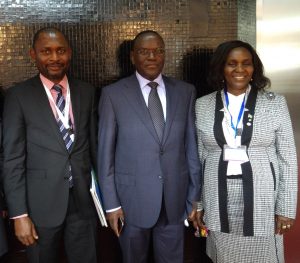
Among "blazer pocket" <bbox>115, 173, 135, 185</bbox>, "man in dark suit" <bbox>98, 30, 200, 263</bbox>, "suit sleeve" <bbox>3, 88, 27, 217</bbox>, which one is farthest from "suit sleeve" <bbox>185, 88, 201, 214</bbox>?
"suit sleeve" <bbox>3, 88, 27, 217</bbox>

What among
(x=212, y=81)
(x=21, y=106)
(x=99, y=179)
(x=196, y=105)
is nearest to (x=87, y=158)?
(x=99, y=179)

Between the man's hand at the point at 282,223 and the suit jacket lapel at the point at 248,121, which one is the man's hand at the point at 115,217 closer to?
the suit jacket lapel at the point at 248,121

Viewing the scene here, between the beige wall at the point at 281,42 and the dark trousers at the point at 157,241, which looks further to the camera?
the beige wall at the point at 281,42

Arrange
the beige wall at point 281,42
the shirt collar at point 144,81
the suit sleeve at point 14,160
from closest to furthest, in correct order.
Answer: the suit sleeve at point 14,160 → the shirt collar at point 144,81 → the beige wall at point 281,42

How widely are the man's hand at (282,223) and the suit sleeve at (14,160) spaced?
1.52 meters

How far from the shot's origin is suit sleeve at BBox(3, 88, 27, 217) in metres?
2.21

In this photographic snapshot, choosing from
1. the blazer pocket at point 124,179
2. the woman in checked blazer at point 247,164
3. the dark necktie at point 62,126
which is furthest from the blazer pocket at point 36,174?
the woman in checked blazer at point 247,164

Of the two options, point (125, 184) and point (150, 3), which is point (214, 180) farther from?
point (150, 3)

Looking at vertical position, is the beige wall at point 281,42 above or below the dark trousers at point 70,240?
above

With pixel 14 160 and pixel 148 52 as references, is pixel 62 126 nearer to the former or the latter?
pixel 14 160

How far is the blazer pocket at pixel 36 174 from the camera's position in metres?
2.27

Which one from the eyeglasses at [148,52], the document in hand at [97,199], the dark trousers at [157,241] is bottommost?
the dark trousers at [157,241]

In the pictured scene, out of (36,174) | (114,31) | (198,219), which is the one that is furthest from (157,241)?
(114,31)

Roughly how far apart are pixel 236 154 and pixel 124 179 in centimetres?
69
